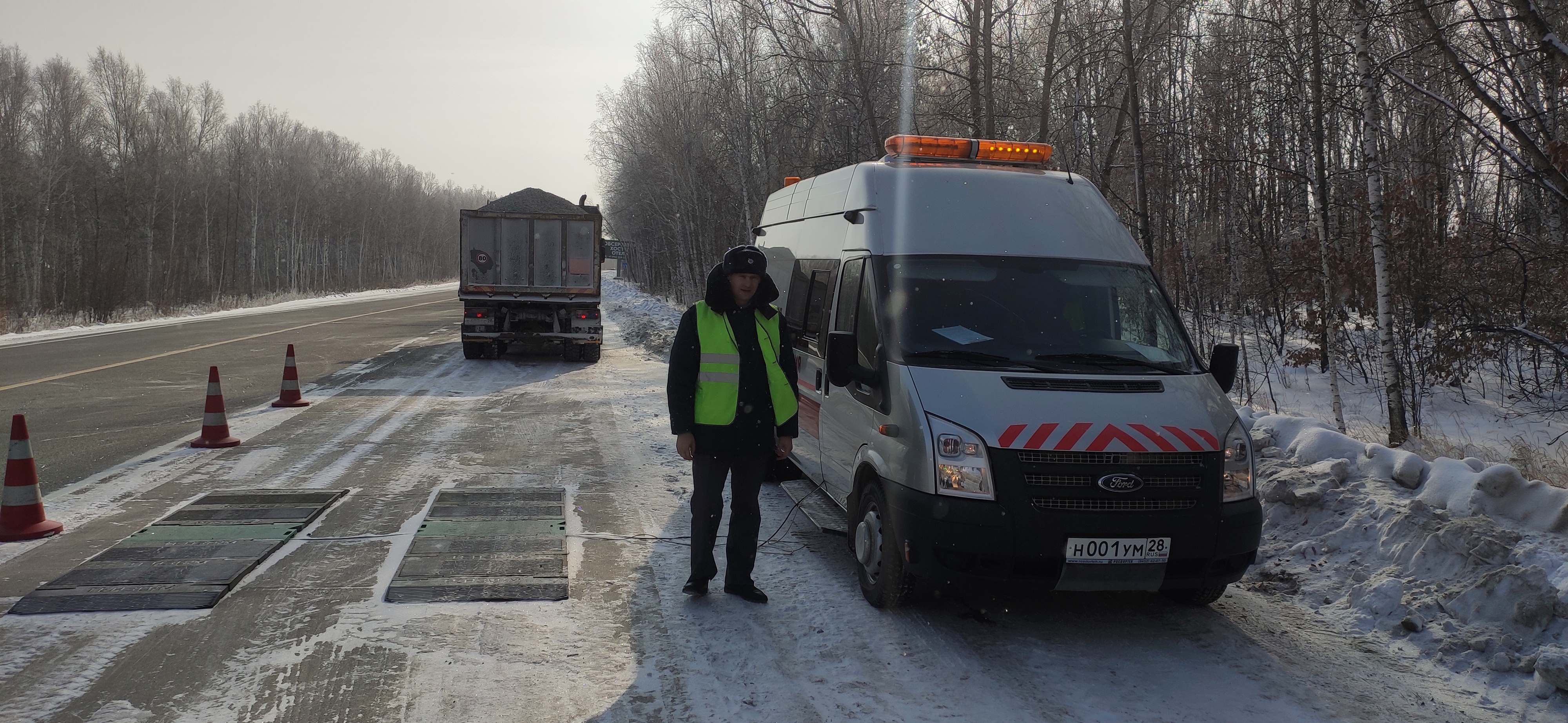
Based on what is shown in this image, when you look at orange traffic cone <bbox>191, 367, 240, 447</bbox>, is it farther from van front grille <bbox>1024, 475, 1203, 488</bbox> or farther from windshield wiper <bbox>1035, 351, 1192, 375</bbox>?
van front grille <bbox>1024, 475, 1203, 488</bbox>

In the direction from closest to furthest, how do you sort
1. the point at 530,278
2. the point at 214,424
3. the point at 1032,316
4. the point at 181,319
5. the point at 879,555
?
the point at 879,555 < the point at 1032,316 < the point at 214,424 < the point at 530,278 < the point at 181,319

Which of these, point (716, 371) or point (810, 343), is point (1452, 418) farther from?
point (716, 371)

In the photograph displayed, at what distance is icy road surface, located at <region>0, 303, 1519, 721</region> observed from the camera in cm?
356

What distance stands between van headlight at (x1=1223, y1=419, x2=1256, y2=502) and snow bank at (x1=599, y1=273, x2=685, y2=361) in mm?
3012

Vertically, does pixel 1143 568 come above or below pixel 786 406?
below

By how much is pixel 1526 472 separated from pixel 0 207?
5591 centimetres

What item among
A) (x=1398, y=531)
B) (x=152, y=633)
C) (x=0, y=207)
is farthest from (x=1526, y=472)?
(x=0, y=207)

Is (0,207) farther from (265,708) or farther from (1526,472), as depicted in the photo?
(1526,472)

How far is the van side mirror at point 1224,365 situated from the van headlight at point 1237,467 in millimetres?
569

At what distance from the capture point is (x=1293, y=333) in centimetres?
2017

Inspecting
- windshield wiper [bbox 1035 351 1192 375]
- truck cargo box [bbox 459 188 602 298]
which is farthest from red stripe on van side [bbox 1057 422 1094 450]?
truck cargo box [bbox 459 188 602 298]

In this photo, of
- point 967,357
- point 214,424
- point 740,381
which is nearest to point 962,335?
point 967,357

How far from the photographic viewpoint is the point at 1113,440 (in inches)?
159

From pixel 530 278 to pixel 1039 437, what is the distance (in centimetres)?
1528
